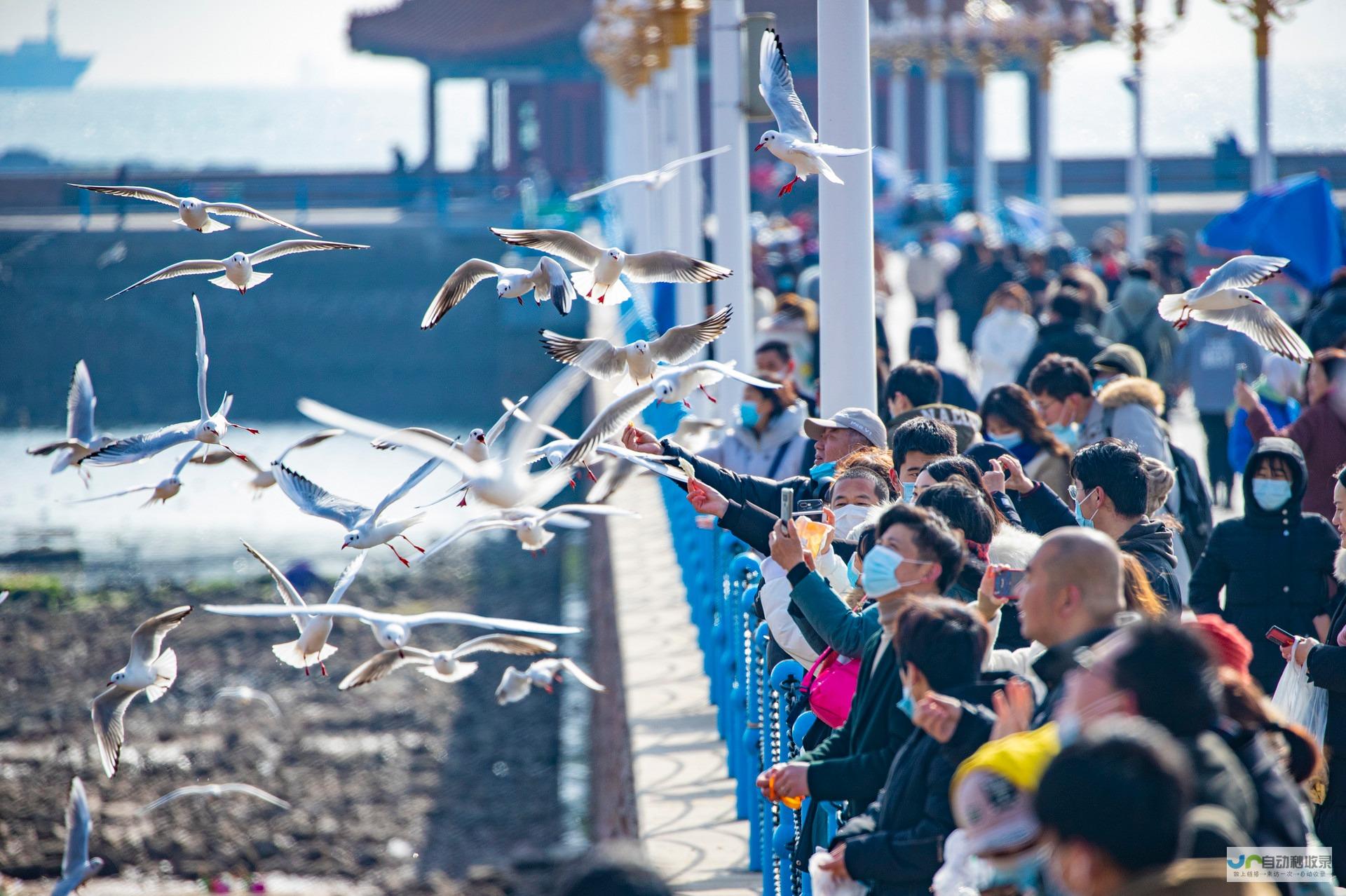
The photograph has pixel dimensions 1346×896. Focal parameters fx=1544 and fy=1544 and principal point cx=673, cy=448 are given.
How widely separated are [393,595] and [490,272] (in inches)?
557

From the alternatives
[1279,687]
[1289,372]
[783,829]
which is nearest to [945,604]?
[783,829]

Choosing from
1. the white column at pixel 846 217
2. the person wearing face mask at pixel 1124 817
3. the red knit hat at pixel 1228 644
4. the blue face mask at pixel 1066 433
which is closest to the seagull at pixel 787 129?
the white column at pixel 846 217

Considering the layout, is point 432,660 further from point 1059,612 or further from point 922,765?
point 1059,612

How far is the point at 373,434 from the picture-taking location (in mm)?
3826

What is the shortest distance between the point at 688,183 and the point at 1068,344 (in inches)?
153

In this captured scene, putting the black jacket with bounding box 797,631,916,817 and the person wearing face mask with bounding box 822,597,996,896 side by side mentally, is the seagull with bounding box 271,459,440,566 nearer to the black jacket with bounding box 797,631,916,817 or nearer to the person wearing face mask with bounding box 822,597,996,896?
the black jacket with bounding box 797,631,916,817

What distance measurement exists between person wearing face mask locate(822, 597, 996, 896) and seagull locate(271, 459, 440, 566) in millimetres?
1542

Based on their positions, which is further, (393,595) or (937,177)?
(937,177)

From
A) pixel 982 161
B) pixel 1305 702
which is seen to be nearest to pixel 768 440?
pixel 1305 702

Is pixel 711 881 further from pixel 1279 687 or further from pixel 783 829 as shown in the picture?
pixel 1279 687

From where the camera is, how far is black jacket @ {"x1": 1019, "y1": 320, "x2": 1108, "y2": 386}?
25.6 feet

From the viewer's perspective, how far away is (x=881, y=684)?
3166 mm

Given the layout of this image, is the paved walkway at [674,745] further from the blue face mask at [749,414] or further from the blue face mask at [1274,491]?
the blue face mask at [1274,491]

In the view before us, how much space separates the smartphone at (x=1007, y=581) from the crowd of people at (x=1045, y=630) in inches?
0.5
